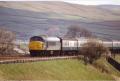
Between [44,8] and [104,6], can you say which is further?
[104,6]

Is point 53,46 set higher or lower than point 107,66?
higher

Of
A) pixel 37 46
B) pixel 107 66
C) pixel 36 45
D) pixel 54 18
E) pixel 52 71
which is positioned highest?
pixel 54 18

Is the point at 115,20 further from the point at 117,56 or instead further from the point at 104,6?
the point at 117,56

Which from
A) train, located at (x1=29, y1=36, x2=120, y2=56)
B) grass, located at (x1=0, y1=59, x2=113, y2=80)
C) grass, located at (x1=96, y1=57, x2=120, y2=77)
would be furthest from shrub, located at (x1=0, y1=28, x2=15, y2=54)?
grass, located at (x1=96, y1=57, x2=120, y2=77)

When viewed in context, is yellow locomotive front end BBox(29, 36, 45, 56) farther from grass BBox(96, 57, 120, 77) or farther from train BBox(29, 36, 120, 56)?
grass BBox(96, 57, 120, 77)

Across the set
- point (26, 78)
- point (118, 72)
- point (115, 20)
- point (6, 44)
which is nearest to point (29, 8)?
point (115, 20)

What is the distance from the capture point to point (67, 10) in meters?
119

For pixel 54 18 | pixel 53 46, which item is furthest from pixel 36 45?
pixel 54 18

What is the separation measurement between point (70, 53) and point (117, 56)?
1113 centimetres

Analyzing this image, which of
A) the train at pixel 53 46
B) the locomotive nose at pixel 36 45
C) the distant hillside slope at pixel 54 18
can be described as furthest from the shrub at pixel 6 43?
the distant hillside slope at pixel 54 18

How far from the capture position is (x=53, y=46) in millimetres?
57719

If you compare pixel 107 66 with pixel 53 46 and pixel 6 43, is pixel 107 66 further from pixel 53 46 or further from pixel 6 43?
pixel 6 43

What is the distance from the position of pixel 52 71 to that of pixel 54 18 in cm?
6331

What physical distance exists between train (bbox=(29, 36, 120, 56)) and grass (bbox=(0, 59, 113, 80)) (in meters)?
3.78
